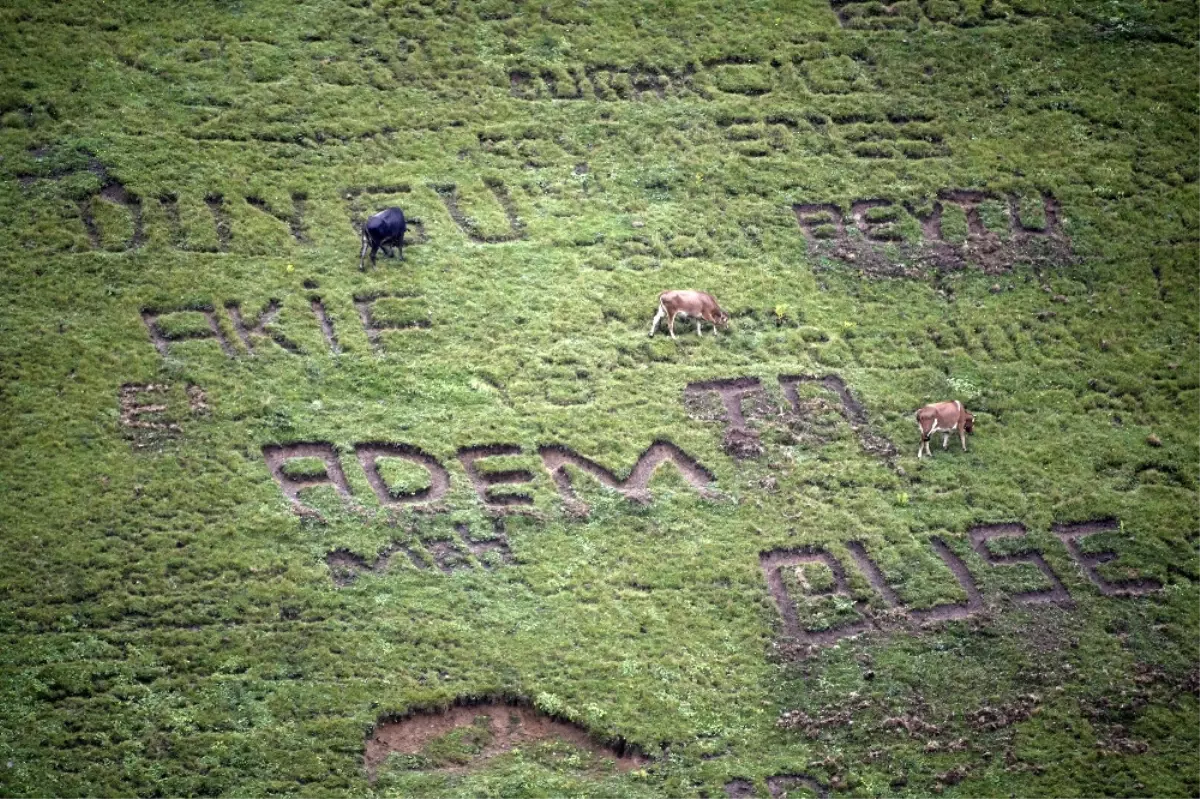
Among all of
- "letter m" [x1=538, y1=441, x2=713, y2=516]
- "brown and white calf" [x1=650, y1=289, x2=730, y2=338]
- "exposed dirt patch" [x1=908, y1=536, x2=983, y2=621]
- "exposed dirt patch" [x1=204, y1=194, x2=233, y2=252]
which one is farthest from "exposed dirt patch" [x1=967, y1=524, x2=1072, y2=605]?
"exposed dirt patch" [x1=204, y1=194, x2=233, y2=252]

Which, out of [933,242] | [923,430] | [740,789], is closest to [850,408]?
[923,430]

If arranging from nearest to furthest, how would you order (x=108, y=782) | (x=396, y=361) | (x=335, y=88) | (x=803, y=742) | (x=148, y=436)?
(x=108, y=782)
(x=803, y=742)
(x=148, y=436)
(x=396, y=361)
(x=335, y=88)

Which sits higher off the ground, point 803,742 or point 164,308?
point 164,308

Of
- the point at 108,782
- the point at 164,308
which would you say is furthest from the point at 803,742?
the point at 164,308

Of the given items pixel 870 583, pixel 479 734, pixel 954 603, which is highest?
pixel 870 583

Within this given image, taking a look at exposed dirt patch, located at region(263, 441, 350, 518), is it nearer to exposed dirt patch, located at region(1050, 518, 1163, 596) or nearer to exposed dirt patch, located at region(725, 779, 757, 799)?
exposed dirt patch, located at region(725, 779, 757, 799)

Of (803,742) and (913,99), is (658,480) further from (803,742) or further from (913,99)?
(913,99)

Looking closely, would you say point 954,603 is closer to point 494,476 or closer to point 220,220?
point 494,476
